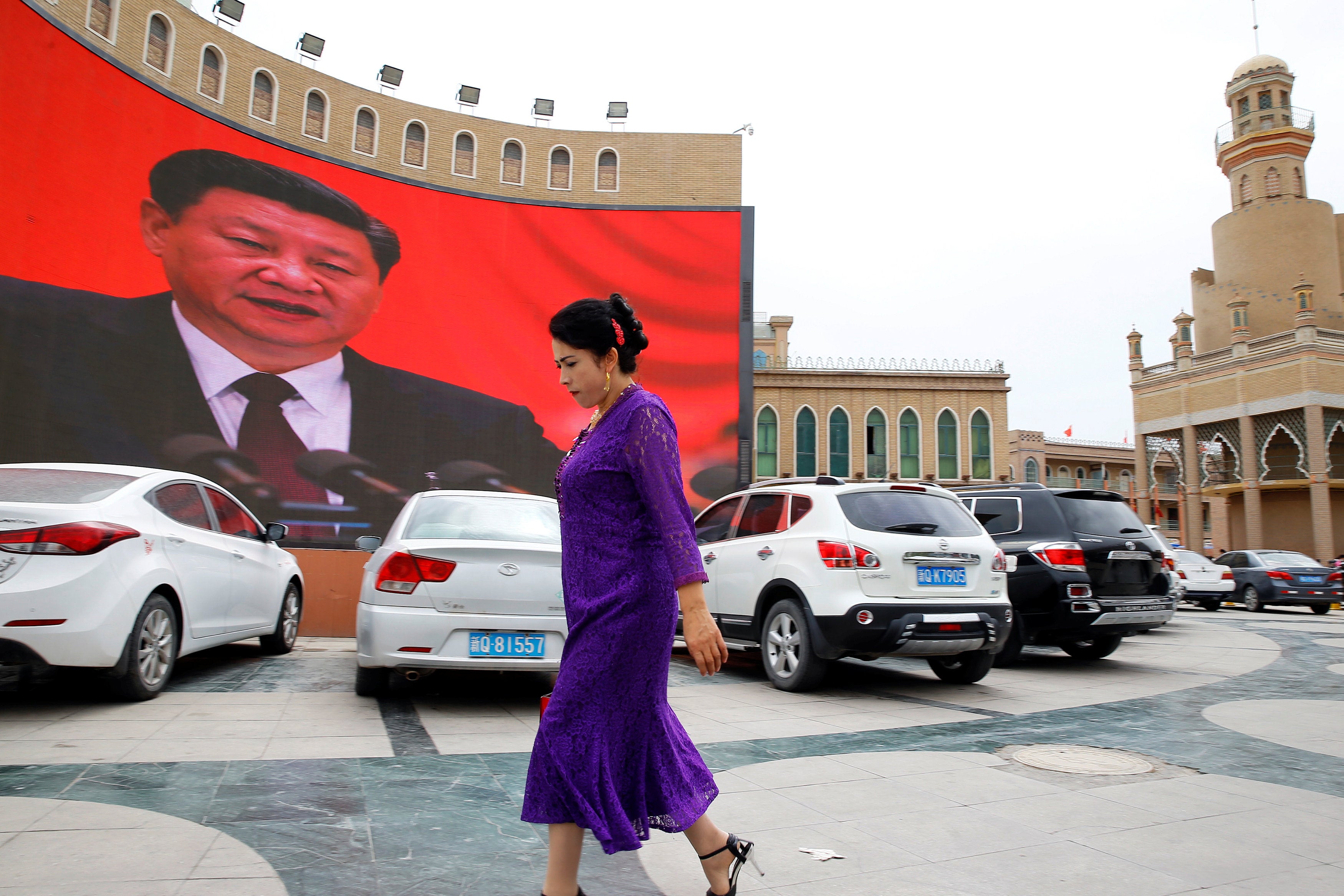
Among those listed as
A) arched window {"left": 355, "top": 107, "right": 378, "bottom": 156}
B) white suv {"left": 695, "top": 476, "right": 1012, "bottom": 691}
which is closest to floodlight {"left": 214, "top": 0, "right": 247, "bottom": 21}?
→ arched window {"left": 355, "top": 107, "right": 378, "bottom": 156}

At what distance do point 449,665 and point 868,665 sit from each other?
4.77 meters

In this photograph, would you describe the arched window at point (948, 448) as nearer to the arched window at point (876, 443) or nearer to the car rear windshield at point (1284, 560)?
the arched window at point (876, 443)

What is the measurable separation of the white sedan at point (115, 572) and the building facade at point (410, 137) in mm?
21290

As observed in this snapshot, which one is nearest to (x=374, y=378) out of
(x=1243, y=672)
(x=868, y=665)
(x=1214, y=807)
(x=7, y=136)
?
(x=7, y=136)

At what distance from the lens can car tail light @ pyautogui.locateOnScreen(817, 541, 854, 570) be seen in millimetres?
Result: 5992

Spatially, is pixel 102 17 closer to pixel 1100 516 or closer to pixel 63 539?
pixel 63 539

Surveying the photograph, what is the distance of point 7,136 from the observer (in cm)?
1748

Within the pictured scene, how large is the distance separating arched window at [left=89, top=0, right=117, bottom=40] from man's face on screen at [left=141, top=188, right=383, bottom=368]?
423cm

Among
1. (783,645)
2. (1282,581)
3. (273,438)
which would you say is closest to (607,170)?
(273,438)

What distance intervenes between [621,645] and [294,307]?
24900 millimetres

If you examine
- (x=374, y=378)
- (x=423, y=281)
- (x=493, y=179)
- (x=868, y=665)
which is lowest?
(x=868, y=665)

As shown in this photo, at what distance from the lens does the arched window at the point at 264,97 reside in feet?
80.8

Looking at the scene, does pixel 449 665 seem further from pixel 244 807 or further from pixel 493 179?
pixel 493 179

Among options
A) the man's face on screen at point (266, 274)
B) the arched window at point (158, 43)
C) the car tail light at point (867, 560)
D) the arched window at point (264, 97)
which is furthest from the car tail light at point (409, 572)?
the arched window at point (264, 97)
